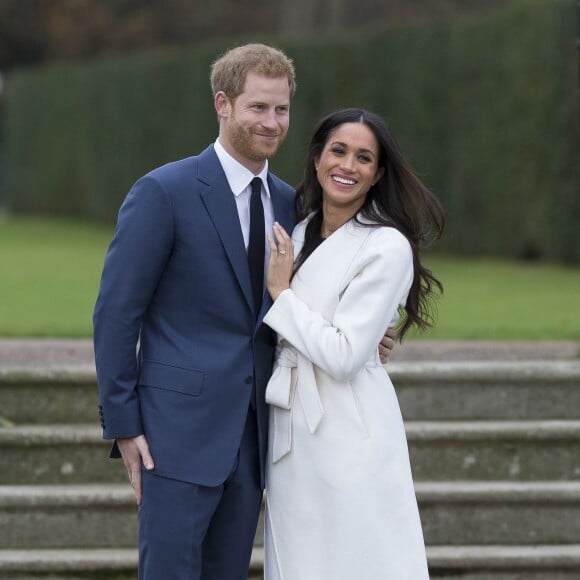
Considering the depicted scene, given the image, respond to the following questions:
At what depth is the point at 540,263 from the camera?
12508 millimetres

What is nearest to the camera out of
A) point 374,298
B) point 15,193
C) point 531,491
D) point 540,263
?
point 374,298

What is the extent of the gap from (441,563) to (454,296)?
4.99 metres

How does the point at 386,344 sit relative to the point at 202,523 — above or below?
above

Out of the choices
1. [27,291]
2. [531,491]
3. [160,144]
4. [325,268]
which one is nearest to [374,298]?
[325,268]

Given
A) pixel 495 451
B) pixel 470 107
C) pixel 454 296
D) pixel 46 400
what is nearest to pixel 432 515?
pixel 495 451

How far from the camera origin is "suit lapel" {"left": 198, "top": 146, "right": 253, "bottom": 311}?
354cm

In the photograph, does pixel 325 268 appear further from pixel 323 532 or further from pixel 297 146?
pixel 297 146

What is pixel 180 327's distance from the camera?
3.53 m

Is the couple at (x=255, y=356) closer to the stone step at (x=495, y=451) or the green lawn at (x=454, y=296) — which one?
the stone step at (x=495, y=451)

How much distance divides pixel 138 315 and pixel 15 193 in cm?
2598

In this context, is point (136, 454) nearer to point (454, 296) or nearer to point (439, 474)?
point (439, 474)

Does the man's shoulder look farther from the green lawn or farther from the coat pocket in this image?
the green lawn

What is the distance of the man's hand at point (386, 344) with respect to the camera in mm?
3808

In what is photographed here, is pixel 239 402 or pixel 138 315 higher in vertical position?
pixel 138 315
